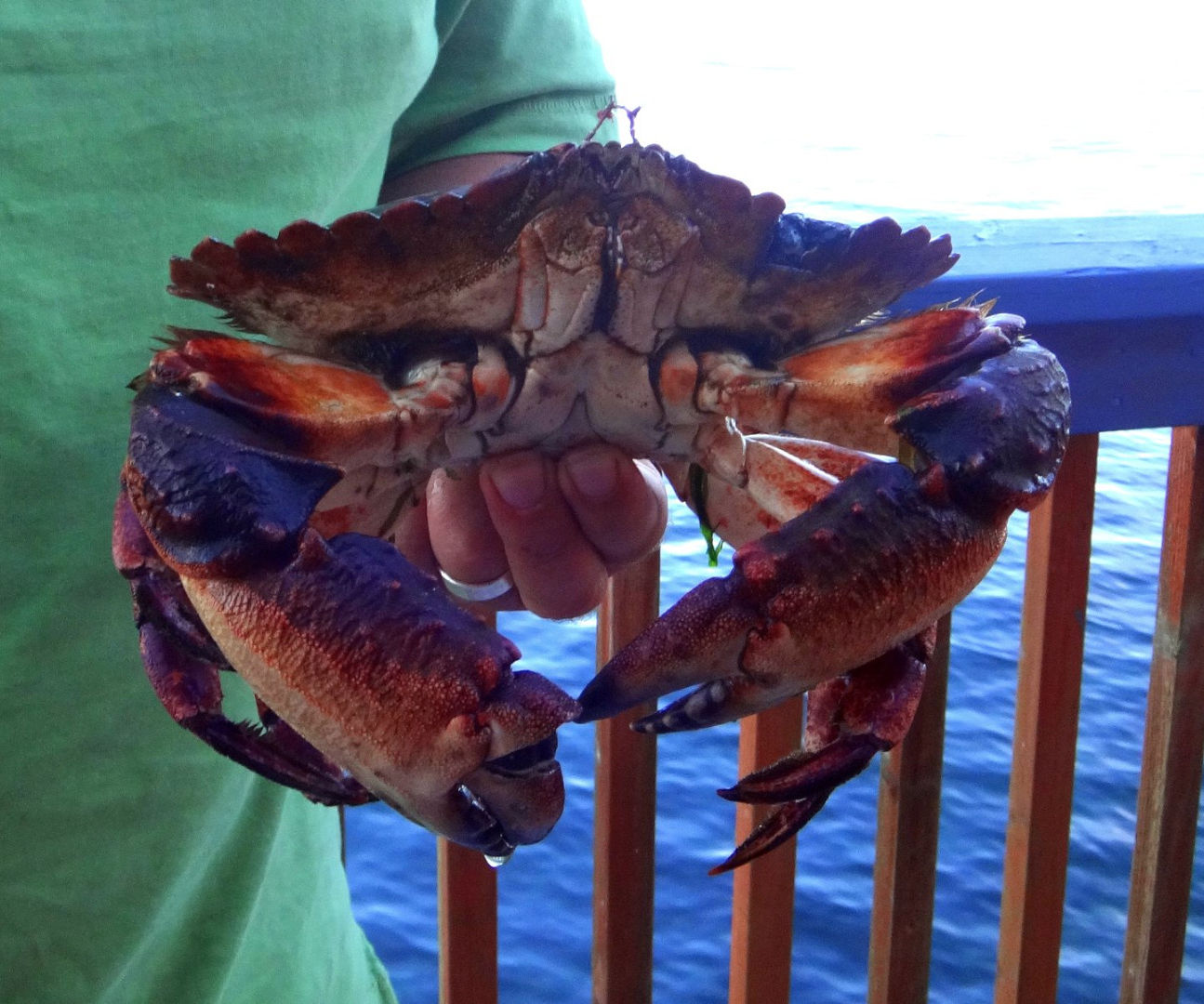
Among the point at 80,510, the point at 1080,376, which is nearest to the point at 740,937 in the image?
the point at 1080,376

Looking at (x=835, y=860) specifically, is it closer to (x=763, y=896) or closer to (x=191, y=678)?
(x=763, y=896)

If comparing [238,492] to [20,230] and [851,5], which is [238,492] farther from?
[851,5]

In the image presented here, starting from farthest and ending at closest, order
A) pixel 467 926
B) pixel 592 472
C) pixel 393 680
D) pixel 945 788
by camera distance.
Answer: pixel 945 788 → pixel 467 926 → pixel 592 472 → pixel 393 680

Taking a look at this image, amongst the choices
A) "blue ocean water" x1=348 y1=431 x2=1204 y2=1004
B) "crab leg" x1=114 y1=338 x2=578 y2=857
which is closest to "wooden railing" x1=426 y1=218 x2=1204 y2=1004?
"crab leg" x1=114 y1=338 x2=578 y2=857

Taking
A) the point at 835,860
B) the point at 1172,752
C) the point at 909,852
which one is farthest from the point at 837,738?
the point at 835,860

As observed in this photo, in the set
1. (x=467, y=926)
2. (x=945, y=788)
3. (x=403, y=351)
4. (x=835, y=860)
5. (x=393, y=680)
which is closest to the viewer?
(x=393, y=680)

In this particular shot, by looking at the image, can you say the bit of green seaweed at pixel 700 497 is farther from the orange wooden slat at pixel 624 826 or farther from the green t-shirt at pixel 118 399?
the green t-shirt at pixel 118 399

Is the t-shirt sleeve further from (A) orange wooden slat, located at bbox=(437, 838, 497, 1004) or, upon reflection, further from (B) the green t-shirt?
(A) orange wooden slat, located at bbox=(437, 838, 497, 1004)
